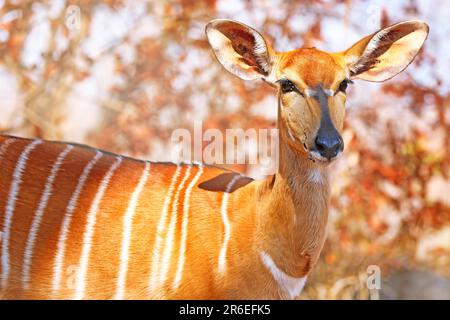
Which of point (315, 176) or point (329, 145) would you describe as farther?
point (315, 176)

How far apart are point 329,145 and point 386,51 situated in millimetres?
769

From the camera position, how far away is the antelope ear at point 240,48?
9.49 feet

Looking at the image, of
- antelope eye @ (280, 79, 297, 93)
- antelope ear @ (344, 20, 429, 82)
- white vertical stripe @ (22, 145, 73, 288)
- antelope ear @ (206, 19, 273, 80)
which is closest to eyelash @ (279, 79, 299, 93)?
antelope eye @ (280, 79, 297, 93)

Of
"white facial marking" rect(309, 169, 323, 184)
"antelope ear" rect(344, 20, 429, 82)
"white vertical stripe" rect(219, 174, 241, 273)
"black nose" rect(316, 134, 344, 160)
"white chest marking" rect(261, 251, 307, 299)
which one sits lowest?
"white chest marking" rect(261, 251, 307, 299)

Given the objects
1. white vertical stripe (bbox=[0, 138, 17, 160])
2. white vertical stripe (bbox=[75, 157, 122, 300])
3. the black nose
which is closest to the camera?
the black nose

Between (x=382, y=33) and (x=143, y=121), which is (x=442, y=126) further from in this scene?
(x=382, y=33)

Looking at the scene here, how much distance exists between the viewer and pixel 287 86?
8.98 ft

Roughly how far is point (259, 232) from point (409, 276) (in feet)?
11.0

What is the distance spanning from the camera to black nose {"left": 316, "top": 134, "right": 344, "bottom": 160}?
2.46 meters

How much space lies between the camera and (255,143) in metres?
5.92

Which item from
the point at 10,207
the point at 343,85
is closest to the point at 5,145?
the point at 10,207

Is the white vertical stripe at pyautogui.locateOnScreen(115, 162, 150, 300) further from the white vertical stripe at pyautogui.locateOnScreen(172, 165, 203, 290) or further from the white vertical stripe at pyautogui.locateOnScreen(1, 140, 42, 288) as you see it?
the white vertical stripe at pyautogui.locateOnScreen(1, 140, 42, 288)

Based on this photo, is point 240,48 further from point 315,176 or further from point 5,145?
point 5,145

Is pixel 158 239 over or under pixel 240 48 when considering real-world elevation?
under
